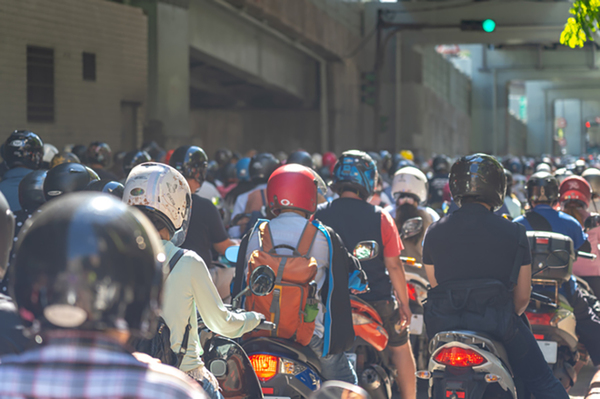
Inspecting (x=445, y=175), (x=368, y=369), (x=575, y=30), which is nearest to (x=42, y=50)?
(x=445, y=175)

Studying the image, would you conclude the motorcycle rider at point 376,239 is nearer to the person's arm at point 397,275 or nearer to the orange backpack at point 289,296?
the person's arm at point 397,275

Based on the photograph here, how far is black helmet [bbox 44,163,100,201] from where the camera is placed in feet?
19.7

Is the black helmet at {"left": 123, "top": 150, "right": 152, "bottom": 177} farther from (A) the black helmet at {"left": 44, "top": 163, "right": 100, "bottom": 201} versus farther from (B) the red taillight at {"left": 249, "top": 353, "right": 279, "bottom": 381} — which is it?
(B) the red taillight at {"left": 249, "top": 353, "right": 279, "bottom": 381}

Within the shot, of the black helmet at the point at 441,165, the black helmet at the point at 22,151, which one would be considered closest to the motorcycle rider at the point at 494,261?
the black helmet at the point at 22,151

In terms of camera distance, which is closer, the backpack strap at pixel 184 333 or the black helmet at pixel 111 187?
the backpack strap at pixel 184 333

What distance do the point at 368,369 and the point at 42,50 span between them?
13714mm

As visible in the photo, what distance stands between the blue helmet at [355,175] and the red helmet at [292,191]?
3.82ft

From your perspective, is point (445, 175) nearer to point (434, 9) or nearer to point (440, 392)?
point (440, 392)

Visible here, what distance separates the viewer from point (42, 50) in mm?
17609

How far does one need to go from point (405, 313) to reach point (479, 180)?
1.44 m

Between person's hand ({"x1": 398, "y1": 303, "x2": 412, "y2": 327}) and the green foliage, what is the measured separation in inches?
127

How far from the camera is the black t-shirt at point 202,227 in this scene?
6.52m

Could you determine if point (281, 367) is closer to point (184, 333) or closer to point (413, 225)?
point (184, 333)

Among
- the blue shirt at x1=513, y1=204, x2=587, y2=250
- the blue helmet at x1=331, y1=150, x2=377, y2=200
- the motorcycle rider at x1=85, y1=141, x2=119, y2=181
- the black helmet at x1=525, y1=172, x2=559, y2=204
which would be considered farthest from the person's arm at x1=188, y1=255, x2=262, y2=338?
the motorcycle rider at x1=85, y1=141, x2=119, y2=181
